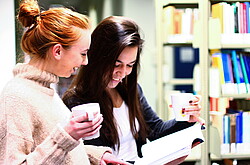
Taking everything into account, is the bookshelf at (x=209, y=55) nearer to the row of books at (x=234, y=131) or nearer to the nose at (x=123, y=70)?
the row of books at (x=234, y=131)

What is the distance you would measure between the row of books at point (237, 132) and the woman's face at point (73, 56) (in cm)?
201

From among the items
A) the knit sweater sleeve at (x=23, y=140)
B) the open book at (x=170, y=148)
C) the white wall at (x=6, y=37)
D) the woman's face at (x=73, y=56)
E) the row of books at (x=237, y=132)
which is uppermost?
the white wall at (x=6, y=37)

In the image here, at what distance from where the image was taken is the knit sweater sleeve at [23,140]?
1.09 metres

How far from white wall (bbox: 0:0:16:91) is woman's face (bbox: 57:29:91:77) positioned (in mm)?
2063

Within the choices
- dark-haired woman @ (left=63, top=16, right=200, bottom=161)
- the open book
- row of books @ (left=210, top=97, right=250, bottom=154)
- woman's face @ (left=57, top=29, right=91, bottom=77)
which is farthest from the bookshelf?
woman's face @ (left=57, top=29, right=91, bottom=77)

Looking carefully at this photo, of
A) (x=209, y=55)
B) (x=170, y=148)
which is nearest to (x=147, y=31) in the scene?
(x=209, y=55)

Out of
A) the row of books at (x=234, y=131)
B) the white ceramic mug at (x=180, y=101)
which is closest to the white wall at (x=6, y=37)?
the row of books at (x=234, y=131)

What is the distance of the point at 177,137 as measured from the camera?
5.65 ft

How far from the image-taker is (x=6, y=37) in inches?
126

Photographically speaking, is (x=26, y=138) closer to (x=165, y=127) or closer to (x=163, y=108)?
(x=165, y=127)

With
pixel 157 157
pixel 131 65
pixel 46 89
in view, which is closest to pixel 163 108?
pixel 131 65

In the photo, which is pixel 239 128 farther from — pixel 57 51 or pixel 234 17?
pixel 57 51

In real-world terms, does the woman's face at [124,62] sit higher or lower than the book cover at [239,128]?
higher

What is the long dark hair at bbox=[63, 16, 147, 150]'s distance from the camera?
1792 millimetres
